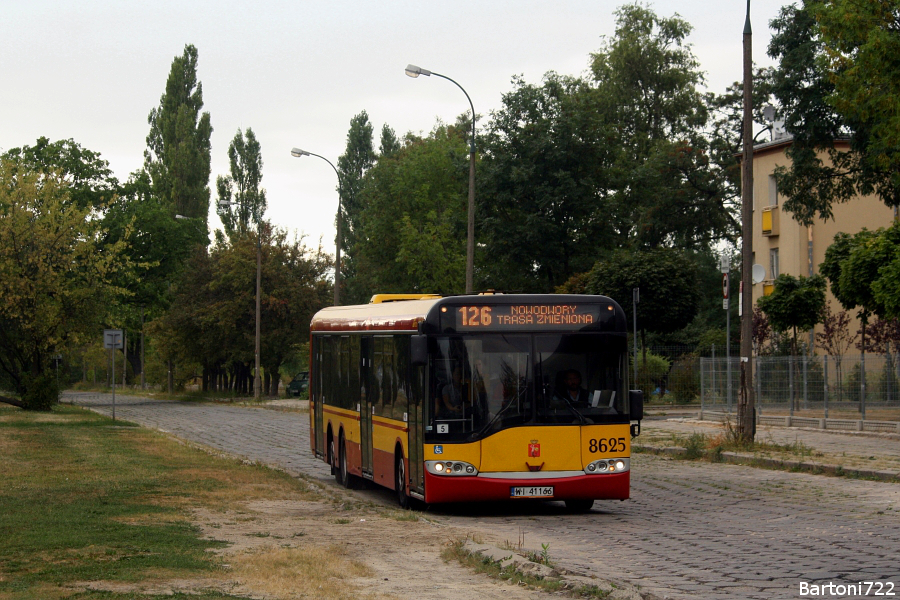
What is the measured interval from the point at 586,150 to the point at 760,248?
9.13m

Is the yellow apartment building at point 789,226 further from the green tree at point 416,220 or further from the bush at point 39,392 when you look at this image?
the bush at point 39,392

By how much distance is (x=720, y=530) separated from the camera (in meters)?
12.4

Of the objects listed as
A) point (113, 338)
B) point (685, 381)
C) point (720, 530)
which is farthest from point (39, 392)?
point (720, 530)

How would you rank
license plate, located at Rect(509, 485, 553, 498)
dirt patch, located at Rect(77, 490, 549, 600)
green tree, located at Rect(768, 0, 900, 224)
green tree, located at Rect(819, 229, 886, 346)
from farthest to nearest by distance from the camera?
green tree, located at Rect(768, 0, 900, 224) → green tree, located at Rect(819, 229, 886, 346) → license plate, located at Rect(509, 485, 553, 498) → dirt patch, located at Rect(77, 490, 549, 600)

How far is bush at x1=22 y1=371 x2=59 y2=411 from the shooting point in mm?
44562

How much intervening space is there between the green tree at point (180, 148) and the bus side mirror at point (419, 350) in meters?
67.8

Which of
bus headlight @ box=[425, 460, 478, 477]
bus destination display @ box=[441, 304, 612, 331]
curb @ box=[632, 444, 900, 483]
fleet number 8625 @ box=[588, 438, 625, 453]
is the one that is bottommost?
curb @ box=[632, 444, 900, 483]

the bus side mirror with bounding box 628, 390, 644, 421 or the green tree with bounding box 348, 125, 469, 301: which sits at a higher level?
the green tree with bounding box 348, 125, 469, 301

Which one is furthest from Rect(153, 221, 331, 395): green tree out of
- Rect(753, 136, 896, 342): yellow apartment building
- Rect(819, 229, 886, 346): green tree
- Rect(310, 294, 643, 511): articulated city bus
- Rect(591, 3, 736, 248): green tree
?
Rect(310, 294, 643, 511): articulated city bus

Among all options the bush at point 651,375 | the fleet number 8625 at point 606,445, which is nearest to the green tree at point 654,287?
the bush at point 651,375

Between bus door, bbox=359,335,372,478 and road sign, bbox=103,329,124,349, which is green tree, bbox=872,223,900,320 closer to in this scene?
bus door, bbox=359,335,372,478

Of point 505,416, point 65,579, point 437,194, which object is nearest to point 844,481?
point 505,416

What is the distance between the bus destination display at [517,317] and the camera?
14.4 metres

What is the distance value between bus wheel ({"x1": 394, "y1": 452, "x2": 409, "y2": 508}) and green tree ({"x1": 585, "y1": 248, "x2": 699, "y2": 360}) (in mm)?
28732
